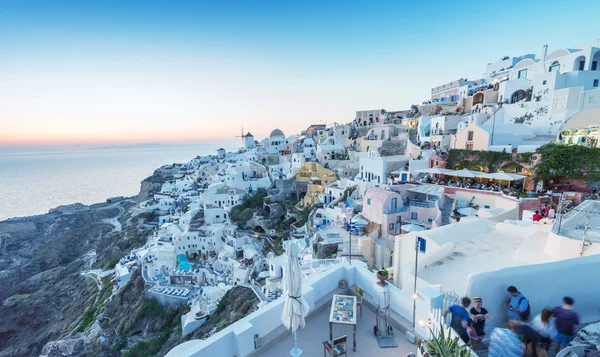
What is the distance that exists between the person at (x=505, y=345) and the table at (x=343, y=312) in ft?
6.11

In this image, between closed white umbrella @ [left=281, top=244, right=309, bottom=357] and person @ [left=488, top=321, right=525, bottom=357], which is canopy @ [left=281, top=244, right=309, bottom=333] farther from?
person @ [left=488, top=321, right=525, bottom=357]

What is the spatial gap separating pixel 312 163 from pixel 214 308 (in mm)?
20894

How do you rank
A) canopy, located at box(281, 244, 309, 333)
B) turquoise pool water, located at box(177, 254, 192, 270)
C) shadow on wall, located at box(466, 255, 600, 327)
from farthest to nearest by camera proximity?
turquoise pool water, located at box(177, 254, 192, 270), shadow on wall, located at box(466, 255, 600, 327), canopy, located at box(281, 244, 309, 333)

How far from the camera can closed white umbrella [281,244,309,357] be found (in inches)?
150

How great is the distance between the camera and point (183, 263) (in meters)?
28.2

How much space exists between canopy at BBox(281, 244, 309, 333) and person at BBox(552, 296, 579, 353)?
11.9 feet

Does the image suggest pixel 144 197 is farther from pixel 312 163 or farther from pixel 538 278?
pixel 538 278

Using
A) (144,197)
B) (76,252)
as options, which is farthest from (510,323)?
(144,197)

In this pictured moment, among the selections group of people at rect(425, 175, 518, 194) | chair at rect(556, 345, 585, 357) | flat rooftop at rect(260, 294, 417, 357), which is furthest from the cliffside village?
chair at rect(556, 345, 585, 357)

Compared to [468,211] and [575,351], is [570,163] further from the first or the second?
[575,351]

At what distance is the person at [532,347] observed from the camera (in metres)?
3.23

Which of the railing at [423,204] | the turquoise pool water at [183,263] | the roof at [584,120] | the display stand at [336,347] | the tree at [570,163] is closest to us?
the display stand at [336,347]

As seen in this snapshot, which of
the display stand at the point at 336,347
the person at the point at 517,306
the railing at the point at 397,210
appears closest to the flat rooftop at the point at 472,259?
the person at the point at 517,306

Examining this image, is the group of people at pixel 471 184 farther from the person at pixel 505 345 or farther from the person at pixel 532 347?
the person at pixel 505 345
